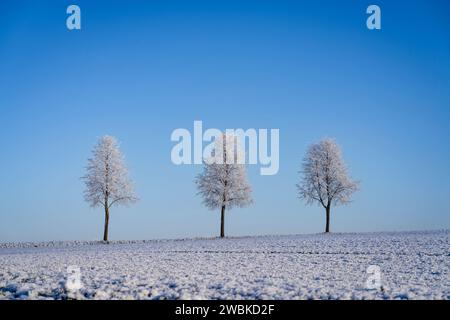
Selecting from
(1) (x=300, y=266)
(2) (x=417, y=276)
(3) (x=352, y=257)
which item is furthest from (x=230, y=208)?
(2) (x=417, y=276)

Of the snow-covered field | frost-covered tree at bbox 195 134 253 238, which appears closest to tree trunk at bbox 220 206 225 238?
frost-covered tree at bbox 195 134 253 238

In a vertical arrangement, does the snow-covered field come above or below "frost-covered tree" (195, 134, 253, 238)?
below

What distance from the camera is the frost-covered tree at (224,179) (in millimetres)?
42562

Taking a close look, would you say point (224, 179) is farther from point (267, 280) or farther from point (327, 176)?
point (267, 280)

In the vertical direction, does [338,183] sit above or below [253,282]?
above

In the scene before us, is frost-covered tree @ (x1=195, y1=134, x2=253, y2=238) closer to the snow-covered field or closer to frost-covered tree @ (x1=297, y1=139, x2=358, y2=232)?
frost-covered tree @ (x1=297, y1=139, x2=358, y2=232)

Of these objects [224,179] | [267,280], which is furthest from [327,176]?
[267,280]

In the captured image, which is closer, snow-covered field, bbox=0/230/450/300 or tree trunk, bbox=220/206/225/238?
snow-covered field, bbox=0/230/450/300

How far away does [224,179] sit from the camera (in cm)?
4338

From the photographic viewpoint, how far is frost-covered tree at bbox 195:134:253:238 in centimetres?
4256

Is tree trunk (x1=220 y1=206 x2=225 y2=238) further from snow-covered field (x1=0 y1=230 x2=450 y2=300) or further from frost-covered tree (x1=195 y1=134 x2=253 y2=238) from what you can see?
snow-covered field (x1=0 y1=230 x2=450 y2=300)
